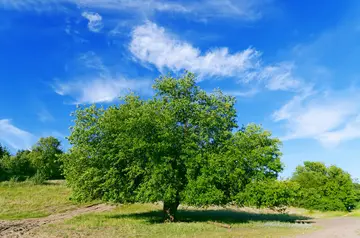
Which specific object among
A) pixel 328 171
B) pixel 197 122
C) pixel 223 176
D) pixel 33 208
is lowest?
pixel 33 208

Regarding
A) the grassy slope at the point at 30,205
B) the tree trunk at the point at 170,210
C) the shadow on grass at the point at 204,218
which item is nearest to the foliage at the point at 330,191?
the shadow on grass at the point at 204,218

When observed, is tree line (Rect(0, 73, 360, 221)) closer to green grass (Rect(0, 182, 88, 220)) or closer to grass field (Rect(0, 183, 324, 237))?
grass field (Rect(0, 183, 324, 237))

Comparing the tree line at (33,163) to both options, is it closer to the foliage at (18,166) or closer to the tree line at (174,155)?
the foliage at (18,166)

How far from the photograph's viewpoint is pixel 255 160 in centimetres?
3134

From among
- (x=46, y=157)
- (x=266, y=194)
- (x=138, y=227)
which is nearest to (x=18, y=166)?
(x=46, y=157)

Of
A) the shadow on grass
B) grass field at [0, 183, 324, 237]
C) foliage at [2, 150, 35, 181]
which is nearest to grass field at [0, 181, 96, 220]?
grass field at [0, 183, 324, 237]

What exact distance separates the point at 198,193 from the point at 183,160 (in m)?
3.84

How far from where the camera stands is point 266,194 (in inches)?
1172

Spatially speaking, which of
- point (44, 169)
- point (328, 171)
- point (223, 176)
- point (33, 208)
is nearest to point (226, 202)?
point (223, 176)

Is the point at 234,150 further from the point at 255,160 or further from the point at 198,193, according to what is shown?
the point at 198,193

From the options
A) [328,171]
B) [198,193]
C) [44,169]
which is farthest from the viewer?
[44,169]

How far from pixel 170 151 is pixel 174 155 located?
62 cm

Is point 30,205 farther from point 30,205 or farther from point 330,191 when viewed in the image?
point 330,191

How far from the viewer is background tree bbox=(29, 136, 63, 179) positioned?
92700mm
